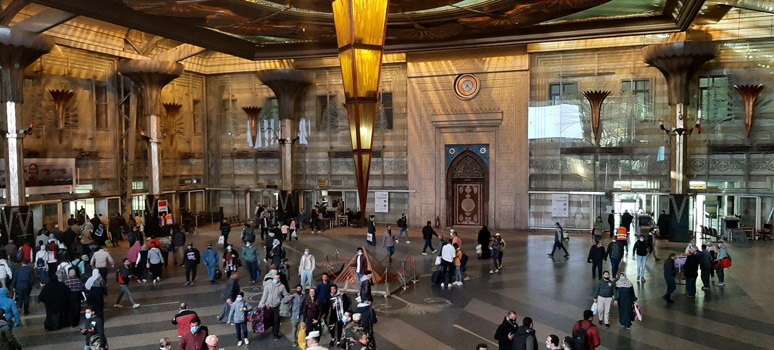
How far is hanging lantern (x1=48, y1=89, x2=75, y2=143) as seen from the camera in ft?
73.7

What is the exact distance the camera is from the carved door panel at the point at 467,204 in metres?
27.1

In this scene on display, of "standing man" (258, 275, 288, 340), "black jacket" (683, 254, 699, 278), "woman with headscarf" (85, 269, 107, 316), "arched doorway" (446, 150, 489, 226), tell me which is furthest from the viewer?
"arched doorway" (446, 150, 489, 226)

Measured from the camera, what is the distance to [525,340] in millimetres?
Result: 8305

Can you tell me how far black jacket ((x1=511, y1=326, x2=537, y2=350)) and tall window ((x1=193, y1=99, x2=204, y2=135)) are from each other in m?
25.6

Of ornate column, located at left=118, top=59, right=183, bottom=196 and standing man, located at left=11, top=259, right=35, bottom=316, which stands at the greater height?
ornate column, located at left=118, top=59, right=183, bottom=196

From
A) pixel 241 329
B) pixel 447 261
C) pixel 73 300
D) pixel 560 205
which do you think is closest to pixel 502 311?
pixel 447 261

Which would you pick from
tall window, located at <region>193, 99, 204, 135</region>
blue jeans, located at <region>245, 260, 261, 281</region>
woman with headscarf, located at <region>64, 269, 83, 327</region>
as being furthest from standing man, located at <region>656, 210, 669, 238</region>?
tall window, located at <region>193, 99, 204, 135</region>

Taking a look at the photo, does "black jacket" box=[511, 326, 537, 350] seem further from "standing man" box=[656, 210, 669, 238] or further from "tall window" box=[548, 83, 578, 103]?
"tall window" box=[548, 83, 578, 103]

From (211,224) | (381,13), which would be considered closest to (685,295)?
(381,13)

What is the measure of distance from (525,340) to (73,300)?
29.8 feet

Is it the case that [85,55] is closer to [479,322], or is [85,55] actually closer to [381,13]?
[381,13]

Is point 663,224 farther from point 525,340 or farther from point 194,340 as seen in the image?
point 194,340

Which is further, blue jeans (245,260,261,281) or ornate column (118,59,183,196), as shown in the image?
ornate column (118,59,183,196)

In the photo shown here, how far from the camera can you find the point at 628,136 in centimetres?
2466
